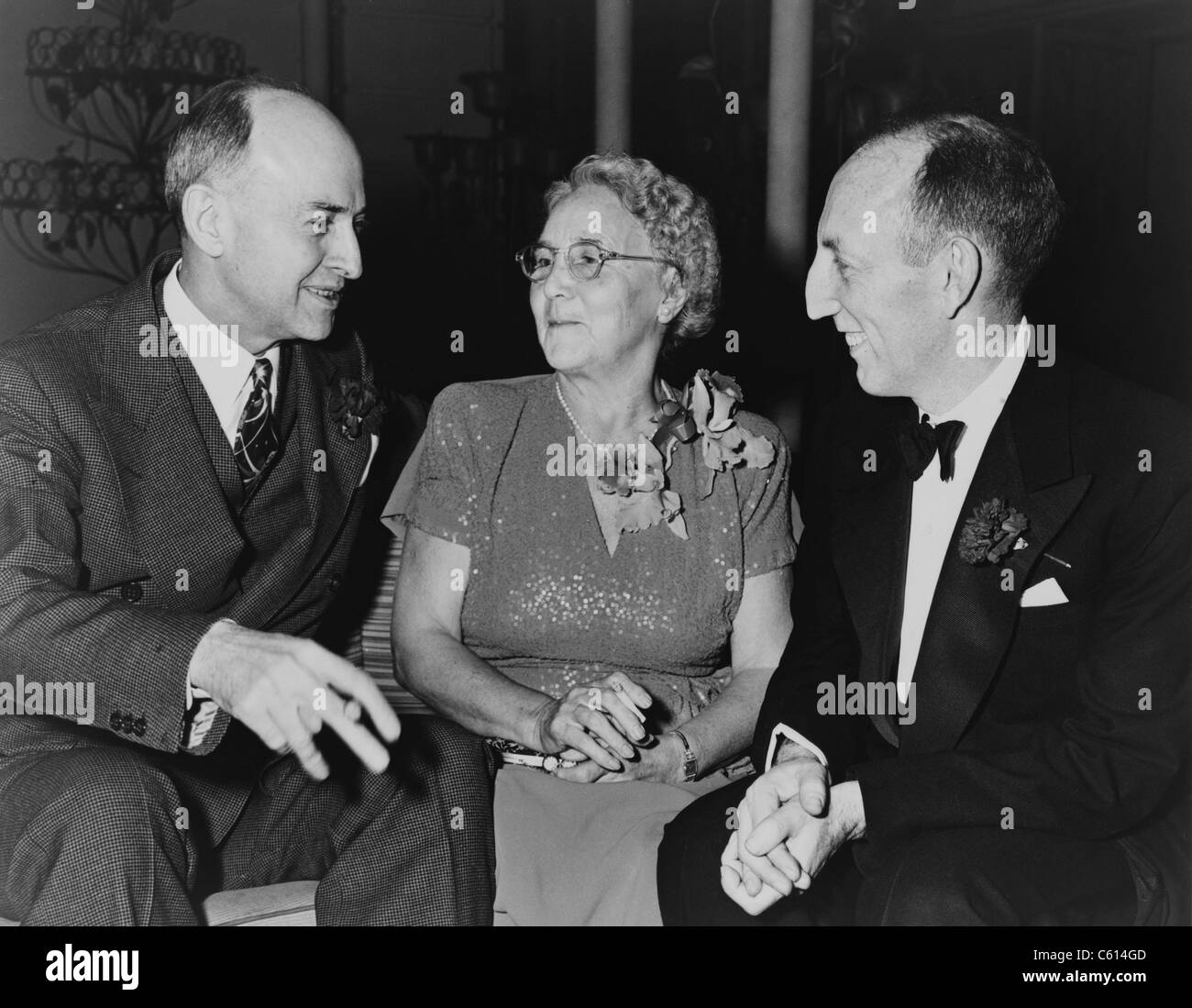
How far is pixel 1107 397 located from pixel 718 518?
24.9 inches

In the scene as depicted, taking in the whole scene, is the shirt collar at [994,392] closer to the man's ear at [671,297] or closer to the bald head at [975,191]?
the bald head at [975,191]

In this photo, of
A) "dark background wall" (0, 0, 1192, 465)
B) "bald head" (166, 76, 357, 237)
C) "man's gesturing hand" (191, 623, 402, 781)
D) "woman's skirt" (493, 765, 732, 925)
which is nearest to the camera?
"man's gesturing hand" (191, 623, 402, 781)

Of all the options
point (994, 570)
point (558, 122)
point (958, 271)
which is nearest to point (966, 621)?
point (994, 570)

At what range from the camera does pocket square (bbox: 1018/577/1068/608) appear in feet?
5.61

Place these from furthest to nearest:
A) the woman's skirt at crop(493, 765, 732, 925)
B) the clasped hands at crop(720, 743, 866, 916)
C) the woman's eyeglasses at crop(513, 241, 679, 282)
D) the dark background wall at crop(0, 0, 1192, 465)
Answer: the dark background wall at crop(0, 0, 1192, 465) < the woman's eyeglasses at crop(513, 241, 679, 282) < the woman's skirt at crop(493, 765, 732, 925) < the clasped hands at crop(720, 743, 866, 916)

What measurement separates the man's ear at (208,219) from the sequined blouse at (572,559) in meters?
0.41

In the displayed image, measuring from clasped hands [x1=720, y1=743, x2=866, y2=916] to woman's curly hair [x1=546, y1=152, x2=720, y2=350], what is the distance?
852 mm

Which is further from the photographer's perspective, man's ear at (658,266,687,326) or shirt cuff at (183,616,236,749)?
man's ear at (658,266,687,326)

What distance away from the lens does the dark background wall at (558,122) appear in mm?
4242

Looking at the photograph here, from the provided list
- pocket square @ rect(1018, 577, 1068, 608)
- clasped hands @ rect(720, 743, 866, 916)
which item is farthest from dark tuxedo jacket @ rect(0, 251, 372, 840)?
pocket square @ rect(1018, 577, 1068, 608)

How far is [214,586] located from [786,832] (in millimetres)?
892

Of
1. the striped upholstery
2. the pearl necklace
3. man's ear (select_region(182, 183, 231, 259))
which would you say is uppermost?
man's ear (select_region(182, 183, 231, 259))

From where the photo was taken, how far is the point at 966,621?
1.75m

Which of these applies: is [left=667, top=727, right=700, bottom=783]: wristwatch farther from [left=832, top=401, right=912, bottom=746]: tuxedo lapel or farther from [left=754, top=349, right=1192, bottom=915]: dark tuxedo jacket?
[left=832, top=401, right=912, bottom=746]: tuxedo lapel
